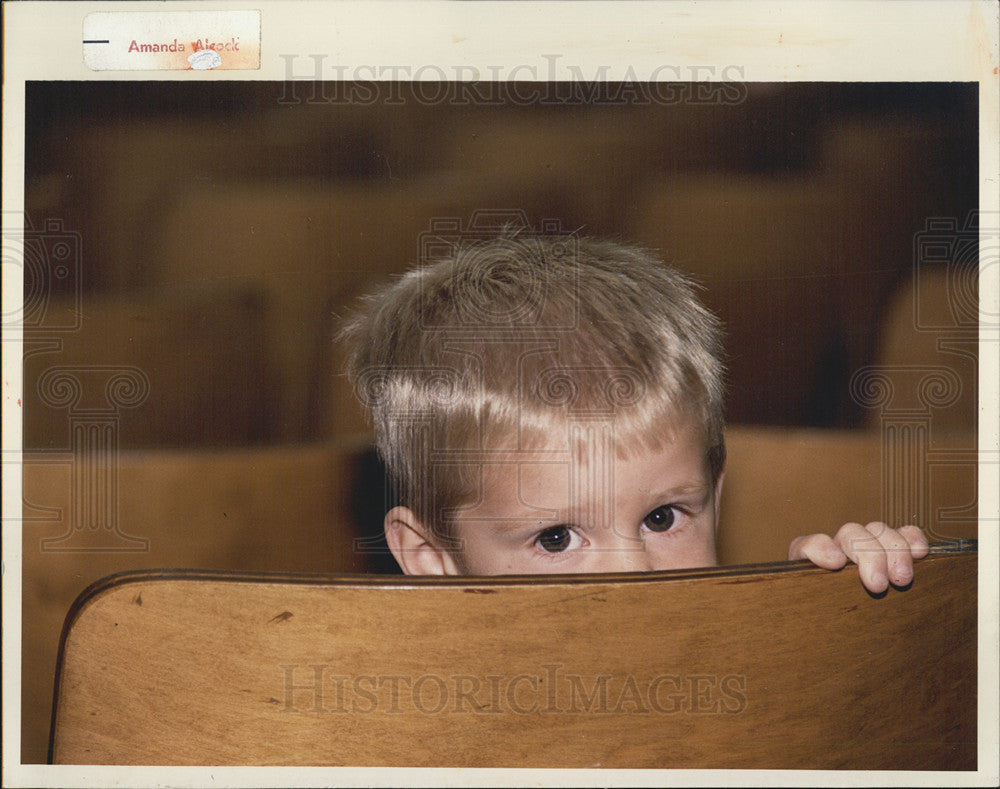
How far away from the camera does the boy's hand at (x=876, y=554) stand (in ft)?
1.46

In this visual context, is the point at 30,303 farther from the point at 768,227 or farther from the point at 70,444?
the point at 768,227

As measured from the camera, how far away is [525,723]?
1.51 ft

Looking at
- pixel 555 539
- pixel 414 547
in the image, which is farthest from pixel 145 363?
pixel 555 539

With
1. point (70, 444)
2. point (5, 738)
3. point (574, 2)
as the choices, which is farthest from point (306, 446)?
point (574, 2)

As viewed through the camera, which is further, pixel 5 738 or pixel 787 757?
pixel 5 738

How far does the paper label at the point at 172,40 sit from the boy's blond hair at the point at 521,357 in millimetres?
234

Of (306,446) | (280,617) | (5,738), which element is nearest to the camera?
(280,617)

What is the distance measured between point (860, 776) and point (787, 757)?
62 mm

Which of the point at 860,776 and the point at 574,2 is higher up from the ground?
the point at 574,2

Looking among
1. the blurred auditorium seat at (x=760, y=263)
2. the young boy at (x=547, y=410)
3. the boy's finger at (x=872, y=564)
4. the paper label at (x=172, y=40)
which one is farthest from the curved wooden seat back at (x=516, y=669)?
the paper label at (x=172, y=40)

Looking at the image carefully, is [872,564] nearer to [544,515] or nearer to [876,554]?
[876,554]

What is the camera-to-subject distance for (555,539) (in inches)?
25.1

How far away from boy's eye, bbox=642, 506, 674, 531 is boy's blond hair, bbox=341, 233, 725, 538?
57mm

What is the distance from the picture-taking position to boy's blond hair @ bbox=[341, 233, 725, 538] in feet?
2.11
